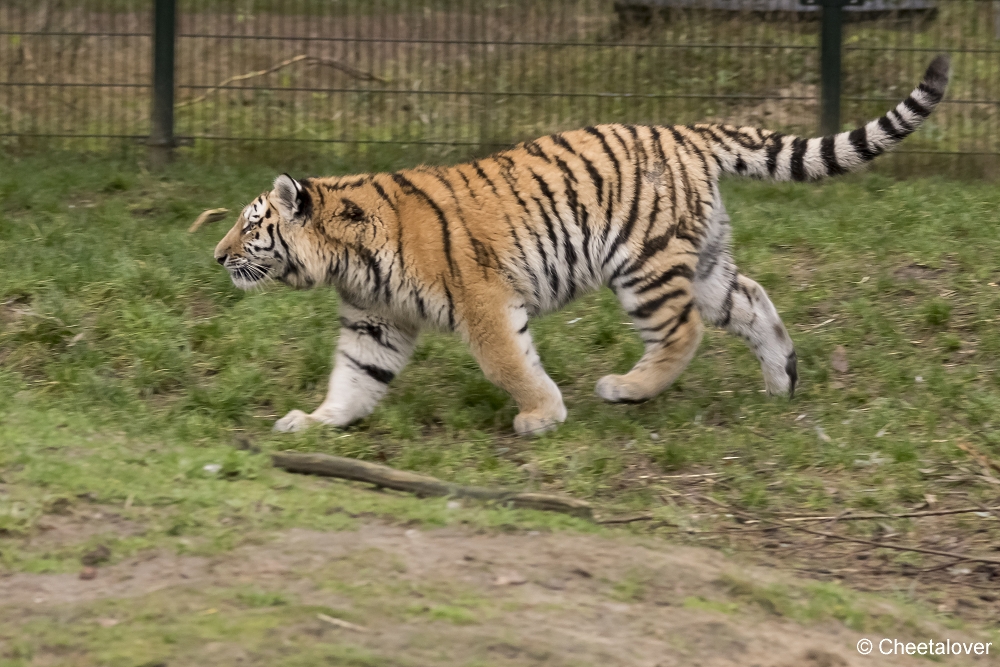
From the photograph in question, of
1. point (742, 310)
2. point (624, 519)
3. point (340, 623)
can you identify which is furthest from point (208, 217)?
point (340, 623)

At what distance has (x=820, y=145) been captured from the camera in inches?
207

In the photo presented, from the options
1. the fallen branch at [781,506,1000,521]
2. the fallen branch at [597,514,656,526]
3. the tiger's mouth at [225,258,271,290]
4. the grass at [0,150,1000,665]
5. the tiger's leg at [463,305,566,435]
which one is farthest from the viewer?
the tiger's mouth at [225,258,271,290]

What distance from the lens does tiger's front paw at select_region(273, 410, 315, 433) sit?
492 cm

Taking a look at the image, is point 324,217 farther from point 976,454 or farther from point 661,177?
point 976,454

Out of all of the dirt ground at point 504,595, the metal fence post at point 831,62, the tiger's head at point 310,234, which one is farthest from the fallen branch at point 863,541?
the metal fence post at point 831,62

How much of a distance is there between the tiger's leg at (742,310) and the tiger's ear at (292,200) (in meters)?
1.67

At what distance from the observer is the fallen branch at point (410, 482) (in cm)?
387

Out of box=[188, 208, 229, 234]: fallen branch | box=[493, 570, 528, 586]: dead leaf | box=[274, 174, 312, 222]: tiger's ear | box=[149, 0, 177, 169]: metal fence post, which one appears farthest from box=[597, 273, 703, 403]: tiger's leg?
box=[149, 0, 177, 169]: metal fence post

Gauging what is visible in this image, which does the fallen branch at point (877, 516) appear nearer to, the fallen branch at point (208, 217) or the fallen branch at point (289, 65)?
the fallen branch at point (208, 217)

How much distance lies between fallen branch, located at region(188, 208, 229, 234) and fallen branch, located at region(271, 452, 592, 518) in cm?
315

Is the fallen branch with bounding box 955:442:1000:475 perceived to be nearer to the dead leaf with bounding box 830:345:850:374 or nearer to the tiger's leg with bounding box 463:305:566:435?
the dead leaf with bounding box 830:345:850:374
